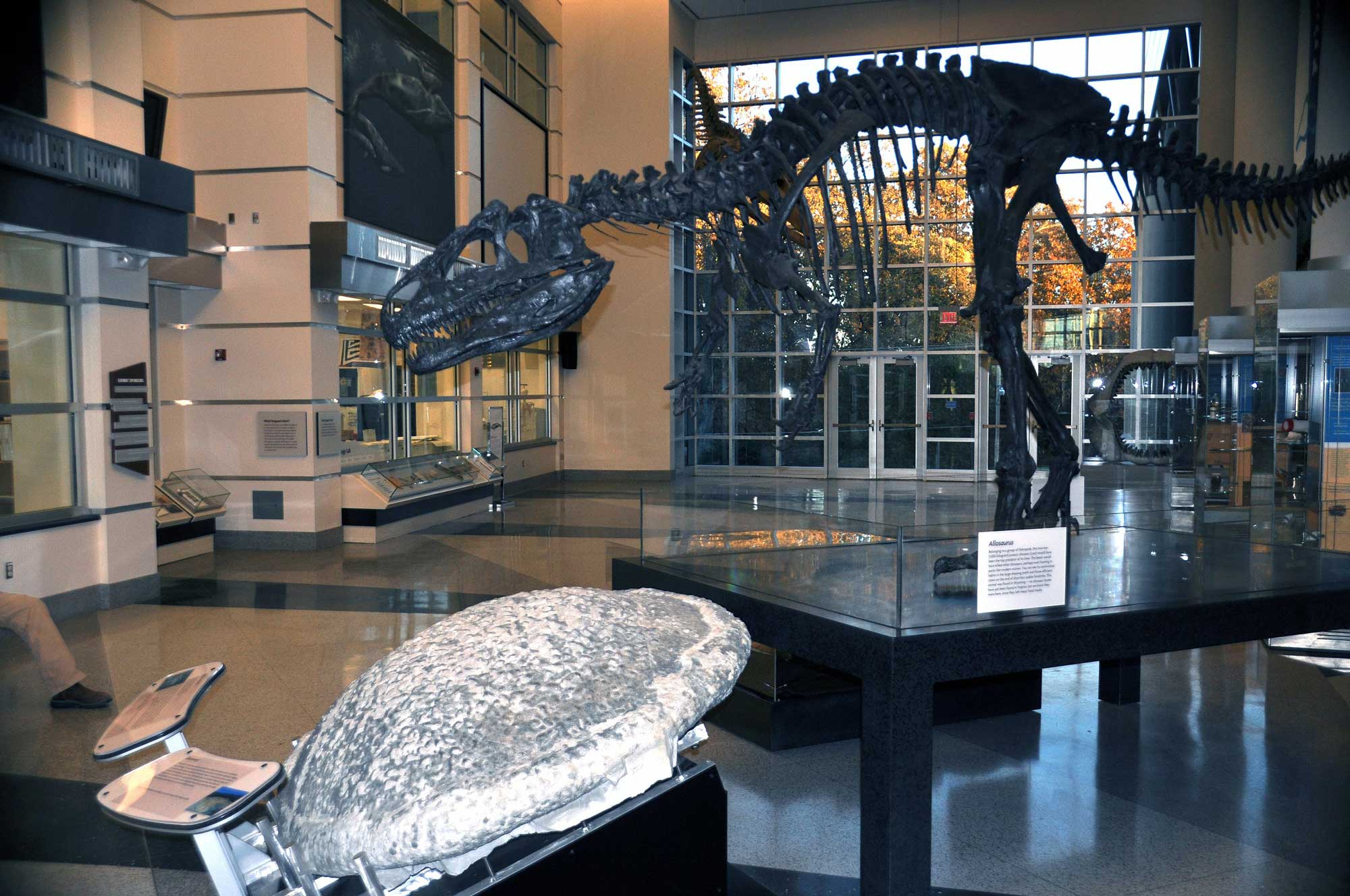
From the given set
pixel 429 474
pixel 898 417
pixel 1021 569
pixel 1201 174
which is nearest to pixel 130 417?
pixel 429 474

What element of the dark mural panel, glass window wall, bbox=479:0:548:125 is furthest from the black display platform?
glass window wall, bbox=479:0:548:125

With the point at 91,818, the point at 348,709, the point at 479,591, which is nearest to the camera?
the point at 348,709

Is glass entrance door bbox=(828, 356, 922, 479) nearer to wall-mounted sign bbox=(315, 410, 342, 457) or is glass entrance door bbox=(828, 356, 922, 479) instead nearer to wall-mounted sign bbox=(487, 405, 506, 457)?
wall-mounted sign bbox=(487, 405, 506, 457)

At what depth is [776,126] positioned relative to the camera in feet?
18.0

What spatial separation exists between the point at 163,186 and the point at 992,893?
7.98 metres

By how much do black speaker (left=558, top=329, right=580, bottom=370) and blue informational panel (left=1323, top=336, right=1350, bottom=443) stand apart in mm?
13045

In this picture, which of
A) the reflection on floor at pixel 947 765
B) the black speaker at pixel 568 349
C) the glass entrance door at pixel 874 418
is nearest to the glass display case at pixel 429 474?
the reflection on floor at pixel 947 765

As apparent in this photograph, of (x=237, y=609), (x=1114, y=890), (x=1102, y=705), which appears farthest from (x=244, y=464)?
(x=1114, y=890)

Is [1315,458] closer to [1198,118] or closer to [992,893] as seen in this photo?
[992,893]

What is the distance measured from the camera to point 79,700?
541 cm

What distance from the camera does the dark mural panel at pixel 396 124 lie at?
1161 centimetres

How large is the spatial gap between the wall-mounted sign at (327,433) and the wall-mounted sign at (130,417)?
8.39 feet

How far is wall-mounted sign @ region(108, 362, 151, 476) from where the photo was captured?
26.1 ft

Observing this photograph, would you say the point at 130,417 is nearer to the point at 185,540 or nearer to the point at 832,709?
the point at 185,540
